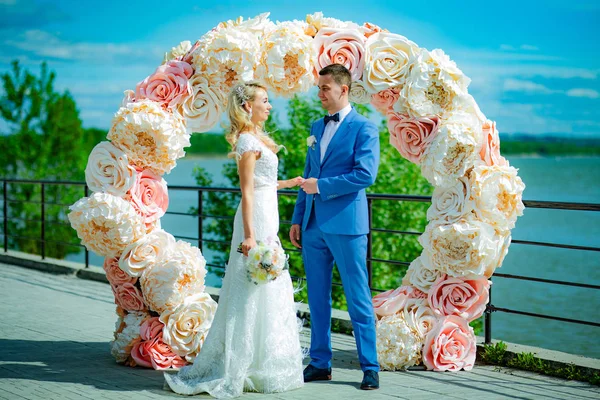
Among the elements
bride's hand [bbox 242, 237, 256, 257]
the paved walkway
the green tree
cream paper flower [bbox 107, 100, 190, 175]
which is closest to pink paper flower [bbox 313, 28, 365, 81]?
cream paper flower [bbox 107, 100, 190, 175]

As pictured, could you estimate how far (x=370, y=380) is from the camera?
517 centimetres

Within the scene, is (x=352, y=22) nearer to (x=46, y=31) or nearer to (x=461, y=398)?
(x=461, y=398)

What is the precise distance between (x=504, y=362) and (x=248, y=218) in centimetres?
225

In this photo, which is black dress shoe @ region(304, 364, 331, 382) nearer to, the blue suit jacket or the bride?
the bride

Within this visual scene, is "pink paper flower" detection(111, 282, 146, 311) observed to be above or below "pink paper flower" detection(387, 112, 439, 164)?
below

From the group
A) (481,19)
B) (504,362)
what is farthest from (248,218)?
(481,19)

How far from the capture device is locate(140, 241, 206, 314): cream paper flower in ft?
19.3

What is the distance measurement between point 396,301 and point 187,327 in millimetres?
1543

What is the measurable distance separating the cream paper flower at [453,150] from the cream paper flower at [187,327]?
1.92 meters

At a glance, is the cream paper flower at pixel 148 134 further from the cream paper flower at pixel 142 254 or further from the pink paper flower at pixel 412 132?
the pink paper flower at pixel 412 132

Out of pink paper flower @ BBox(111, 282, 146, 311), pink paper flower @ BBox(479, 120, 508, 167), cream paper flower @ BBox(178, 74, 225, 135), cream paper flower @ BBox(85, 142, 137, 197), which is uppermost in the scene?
cream paper flower @ BBox(178, 74, 225, 135)

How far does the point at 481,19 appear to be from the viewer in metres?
76.1

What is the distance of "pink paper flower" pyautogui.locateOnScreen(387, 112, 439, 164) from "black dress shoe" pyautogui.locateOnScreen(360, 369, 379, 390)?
160 centimetres

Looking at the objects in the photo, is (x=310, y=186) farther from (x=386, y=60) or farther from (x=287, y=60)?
(x=386, y=60)
